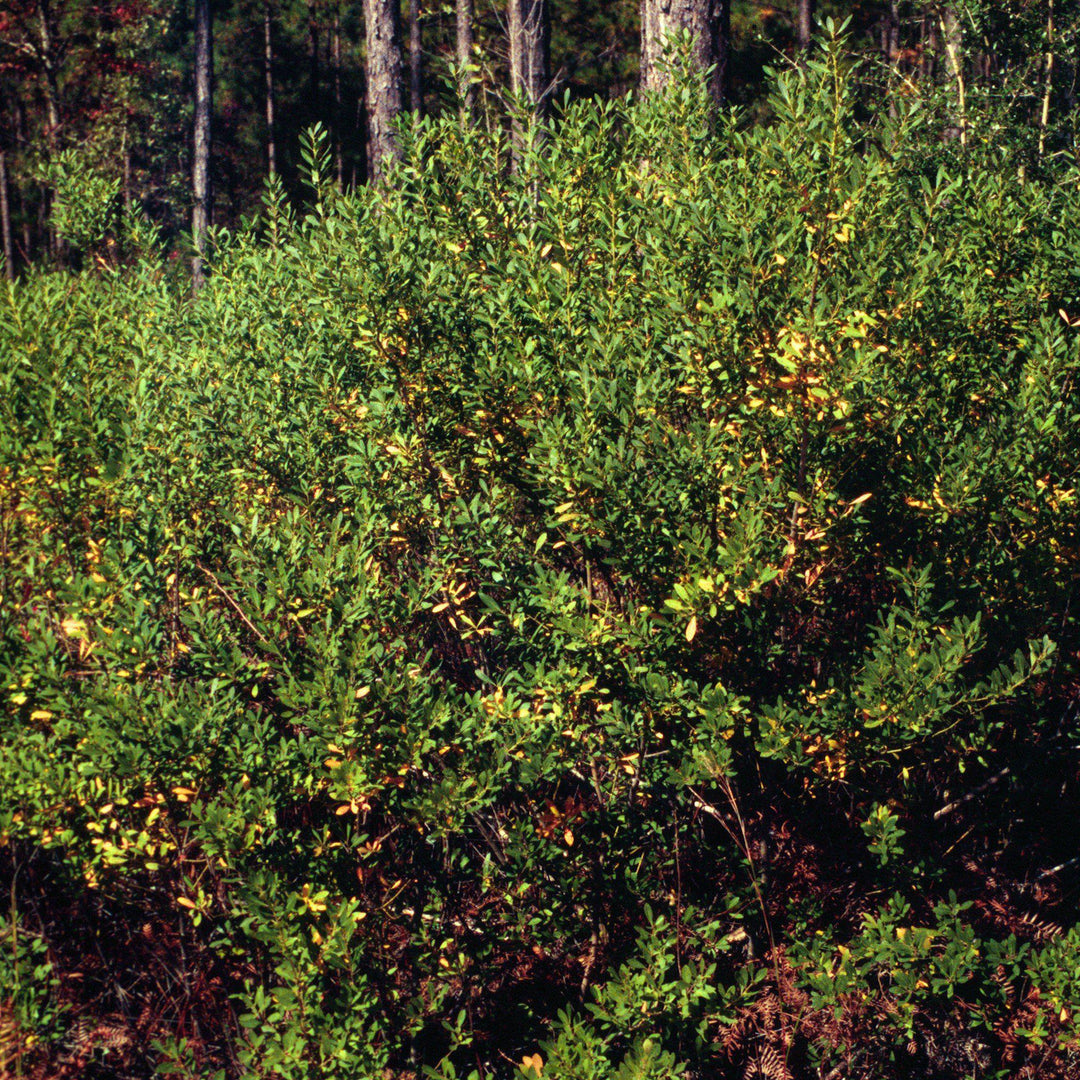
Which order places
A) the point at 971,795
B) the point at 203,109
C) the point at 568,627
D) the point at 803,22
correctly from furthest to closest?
the point at 803,22 < the point at 203,109 < the point at 971,795 < the point at 568,627

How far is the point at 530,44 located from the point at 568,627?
7.88m

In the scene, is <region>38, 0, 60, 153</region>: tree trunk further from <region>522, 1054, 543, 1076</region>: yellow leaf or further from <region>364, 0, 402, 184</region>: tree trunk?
<region>522, 1054, 543, 1076</region>: yellow leaf

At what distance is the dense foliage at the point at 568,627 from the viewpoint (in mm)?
3406

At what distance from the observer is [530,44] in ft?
31.4

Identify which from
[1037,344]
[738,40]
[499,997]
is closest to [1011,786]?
[1037,344]

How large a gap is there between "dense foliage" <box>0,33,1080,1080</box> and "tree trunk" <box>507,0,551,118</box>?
17.6 feet

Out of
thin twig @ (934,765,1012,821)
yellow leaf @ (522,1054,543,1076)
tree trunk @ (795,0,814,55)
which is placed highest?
tree trunk @ (795,0,814,55)

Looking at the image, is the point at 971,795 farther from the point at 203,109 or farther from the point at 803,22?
the point at 803,22

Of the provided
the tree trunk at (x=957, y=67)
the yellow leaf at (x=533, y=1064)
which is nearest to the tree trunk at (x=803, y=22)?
the tree trunk at (x=957, y=67)

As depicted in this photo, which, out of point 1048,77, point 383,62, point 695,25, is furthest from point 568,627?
point 383,62

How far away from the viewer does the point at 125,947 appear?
4.32m

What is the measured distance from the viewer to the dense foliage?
341 centimetres

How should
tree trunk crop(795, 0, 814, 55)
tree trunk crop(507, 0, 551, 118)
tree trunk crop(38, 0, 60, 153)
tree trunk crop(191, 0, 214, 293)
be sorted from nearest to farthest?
tree trunk crop(507, 0, 551, 118) < tree trunk crop(38, 0, 60, 153) < tree trunk crop(191, 0, 214, 293) < tree trunk crop(795, 0, 814, 55)

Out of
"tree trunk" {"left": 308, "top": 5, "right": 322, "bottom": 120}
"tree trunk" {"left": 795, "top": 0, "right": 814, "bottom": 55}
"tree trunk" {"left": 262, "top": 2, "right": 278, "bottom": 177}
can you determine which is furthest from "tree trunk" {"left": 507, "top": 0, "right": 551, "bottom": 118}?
"tree trunk" {"left": 308, "top": 5, "right": 322, "bottom": 120}
